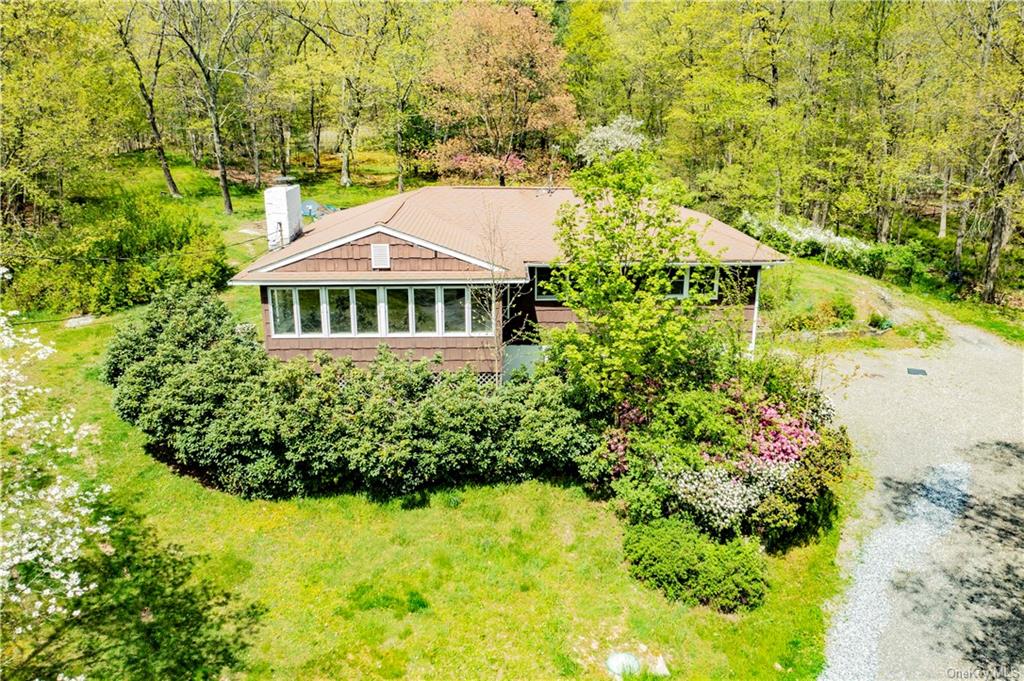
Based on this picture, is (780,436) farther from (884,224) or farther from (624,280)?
(884,224)

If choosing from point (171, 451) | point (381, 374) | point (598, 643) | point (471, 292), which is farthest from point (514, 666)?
point (171, 451)

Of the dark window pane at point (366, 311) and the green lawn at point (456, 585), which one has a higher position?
the dark window pane at point (366, 311)

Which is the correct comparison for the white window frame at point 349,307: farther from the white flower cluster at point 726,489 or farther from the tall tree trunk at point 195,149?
the tall tree trunk at point 195,149

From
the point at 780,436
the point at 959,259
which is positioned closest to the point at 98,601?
the point at 780,436

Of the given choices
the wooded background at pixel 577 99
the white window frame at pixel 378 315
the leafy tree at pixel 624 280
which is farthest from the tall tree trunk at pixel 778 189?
the white window frame at pixel 378 315

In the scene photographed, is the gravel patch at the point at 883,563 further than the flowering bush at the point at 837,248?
No
